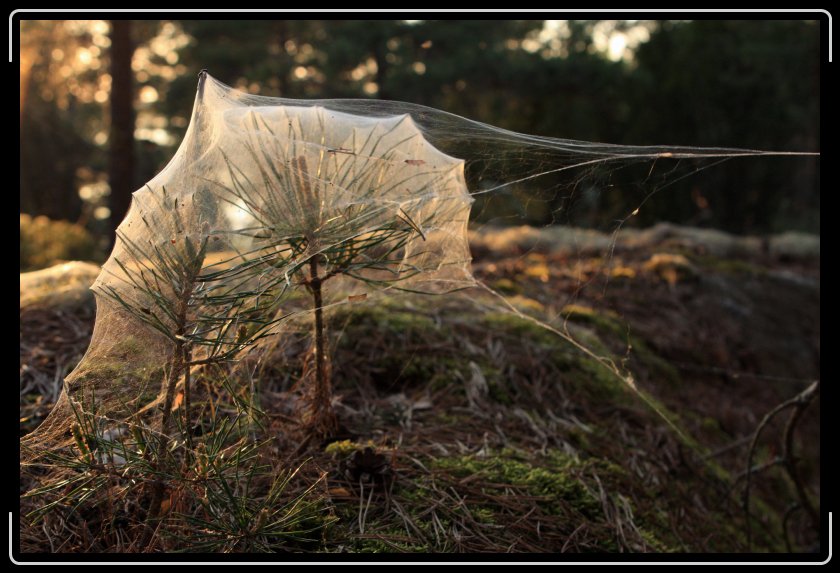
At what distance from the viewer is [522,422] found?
3213 mm

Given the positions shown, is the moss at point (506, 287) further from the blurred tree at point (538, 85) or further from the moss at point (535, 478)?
the blurred tree at point (538, 85)

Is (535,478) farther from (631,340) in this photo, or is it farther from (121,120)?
(121,120)

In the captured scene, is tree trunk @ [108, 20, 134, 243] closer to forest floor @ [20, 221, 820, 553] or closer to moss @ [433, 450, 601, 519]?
forest floor @ [20, 221, 820, 553]

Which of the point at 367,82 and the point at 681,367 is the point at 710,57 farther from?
the point at 681,367

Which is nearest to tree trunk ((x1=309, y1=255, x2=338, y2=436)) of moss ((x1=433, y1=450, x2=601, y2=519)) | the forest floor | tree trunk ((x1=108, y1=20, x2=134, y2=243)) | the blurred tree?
the forest floor

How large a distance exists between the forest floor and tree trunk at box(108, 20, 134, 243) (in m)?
6.10

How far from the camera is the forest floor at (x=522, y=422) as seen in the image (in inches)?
94.2

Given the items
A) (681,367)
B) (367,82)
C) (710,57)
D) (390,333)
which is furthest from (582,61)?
(390,333)

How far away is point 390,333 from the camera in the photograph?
3.57 metres

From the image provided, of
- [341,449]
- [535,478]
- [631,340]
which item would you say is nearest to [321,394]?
[341,449]

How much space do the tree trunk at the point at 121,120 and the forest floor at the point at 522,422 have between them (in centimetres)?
610

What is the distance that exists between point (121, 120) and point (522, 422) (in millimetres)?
8550

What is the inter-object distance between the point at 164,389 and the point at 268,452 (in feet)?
1.40

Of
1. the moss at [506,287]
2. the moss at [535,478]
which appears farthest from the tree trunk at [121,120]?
the moss at [535,478]
